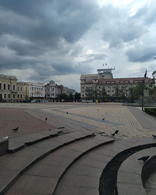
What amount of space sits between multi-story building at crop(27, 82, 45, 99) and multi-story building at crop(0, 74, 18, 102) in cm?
1337

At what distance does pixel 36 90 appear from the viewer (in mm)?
104062

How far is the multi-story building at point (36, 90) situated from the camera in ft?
324

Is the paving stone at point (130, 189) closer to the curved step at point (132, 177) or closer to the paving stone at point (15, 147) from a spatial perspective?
the curved step at point (132, 177)

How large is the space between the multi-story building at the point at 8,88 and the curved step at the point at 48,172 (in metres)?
80.6

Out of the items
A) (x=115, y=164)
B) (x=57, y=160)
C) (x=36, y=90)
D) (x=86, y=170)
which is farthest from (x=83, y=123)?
(x=36, y=90)

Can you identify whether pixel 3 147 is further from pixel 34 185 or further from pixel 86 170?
pixel 86 170

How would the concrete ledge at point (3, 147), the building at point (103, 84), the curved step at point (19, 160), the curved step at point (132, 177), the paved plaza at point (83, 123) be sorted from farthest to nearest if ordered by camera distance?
the building at point (103, 84) < the paved plaza at point (83, 123) < the concrete ledge at point (3, 147) < the curved step at point (132, 177) < the curved step at point (19, 160)

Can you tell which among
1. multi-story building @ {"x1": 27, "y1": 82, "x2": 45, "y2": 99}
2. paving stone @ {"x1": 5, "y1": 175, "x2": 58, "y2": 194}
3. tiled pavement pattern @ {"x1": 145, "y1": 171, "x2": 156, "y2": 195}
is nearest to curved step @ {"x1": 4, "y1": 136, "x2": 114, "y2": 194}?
paving stone @ {"x1": 5, "y1": 175, "x2": 58, "y2": 194}

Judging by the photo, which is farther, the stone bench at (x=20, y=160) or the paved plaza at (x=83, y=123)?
the paved plaza at (x=83, y=123)

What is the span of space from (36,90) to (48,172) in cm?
10435

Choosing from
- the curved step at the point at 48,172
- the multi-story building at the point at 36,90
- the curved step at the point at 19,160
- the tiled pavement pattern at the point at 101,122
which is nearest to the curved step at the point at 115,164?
the curved step at the point at 48,172

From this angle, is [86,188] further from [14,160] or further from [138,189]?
[14,160]

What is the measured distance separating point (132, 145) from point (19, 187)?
4505 mm

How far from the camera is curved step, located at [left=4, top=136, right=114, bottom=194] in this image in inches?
111
